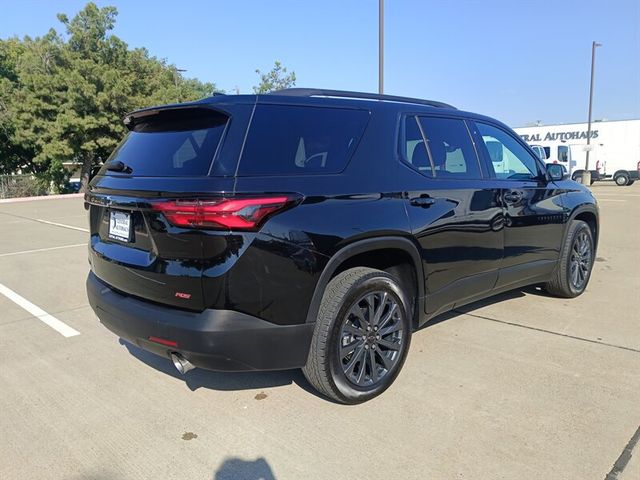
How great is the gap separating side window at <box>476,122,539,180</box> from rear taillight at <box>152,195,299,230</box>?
247cm

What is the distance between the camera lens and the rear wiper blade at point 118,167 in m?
3.17

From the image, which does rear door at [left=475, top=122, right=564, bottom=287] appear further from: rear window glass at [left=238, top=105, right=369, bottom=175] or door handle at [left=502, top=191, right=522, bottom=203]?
rear window glass at [left=238, top=105, right=369, bottom=175]

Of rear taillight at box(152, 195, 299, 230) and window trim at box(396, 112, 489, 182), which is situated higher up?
window trim at box(396, 112, 489, 182)

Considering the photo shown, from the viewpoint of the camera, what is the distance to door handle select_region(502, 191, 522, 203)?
13.9 ft

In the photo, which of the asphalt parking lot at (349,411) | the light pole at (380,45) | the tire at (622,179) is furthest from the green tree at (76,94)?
the tire at (622,179)

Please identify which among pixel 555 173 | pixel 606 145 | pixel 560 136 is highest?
pixel 560 136

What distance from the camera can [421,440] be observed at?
278 cm

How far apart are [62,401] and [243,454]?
142 cm

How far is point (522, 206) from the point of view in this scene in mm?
4414

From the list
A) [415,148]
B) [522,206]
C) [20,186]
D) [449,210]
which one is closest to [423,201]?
[449,210]

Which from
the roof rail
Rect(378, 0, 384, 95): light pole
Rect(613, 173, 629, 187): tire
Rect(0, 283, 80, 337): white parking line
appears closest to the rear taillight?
the roof rail

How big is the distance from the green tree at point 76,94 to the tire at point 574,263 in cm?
2396

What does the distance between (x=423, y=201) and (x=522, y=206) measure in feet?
4.70

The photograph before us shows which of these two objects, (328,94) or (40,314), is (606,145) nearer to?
(328,94)
